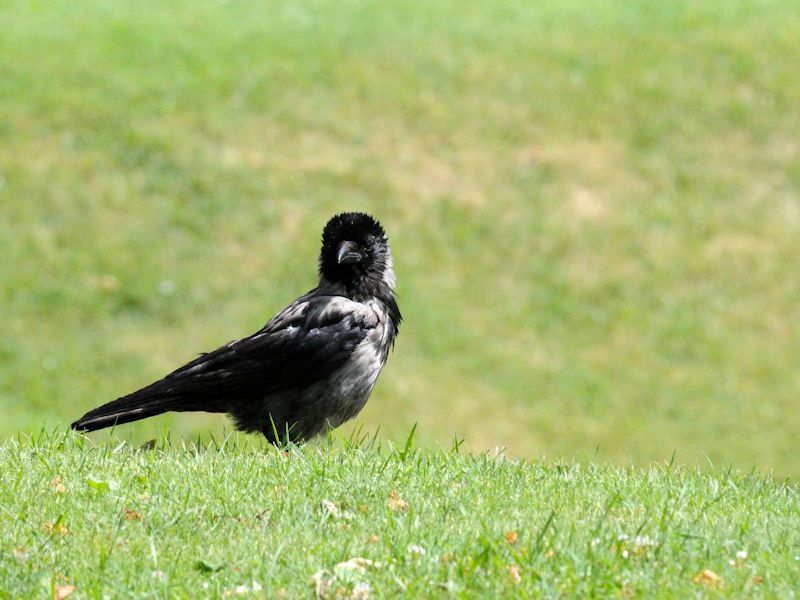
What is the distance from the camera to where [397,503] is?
553 cm

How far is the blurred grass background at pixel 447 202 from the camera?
1653 cm

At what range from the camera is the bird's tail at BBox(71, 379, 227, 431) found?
772 cm

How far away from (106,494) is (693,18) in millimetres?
21281

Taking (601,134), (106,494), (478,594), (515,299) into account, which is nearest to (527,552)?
(478,594)

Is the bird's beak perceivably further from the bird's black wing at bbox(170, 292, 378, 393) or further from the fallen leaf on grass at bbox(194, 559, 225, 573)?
the fallen leaf on grass at bbox(194, 559, 225, 573)

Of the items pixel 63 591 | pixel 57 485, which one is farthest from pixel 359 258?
pixel 63 591

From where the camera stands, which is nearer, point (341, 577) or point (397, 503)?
point (341, 577)

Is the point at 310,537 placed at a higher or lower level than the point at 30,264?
lower

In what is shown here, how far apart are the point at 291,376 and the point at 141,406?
3.48 feet

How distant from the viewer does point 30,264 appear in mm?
17625

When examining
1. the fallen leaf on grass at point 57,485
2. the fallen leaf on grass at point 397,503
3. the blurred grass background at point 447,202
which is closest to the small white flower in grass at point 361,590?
the fallen leaf on grass at point 397,503

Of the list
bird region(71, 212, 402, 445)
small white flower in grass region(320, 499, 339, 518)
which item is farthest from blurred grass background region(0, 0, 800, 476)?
small white flower in grass region(320, 499, 339, 518)

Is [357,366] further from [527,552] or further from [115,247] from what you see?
[115,247]

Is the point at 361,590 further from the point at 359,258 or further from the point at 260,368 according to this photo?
the point at 359,258
